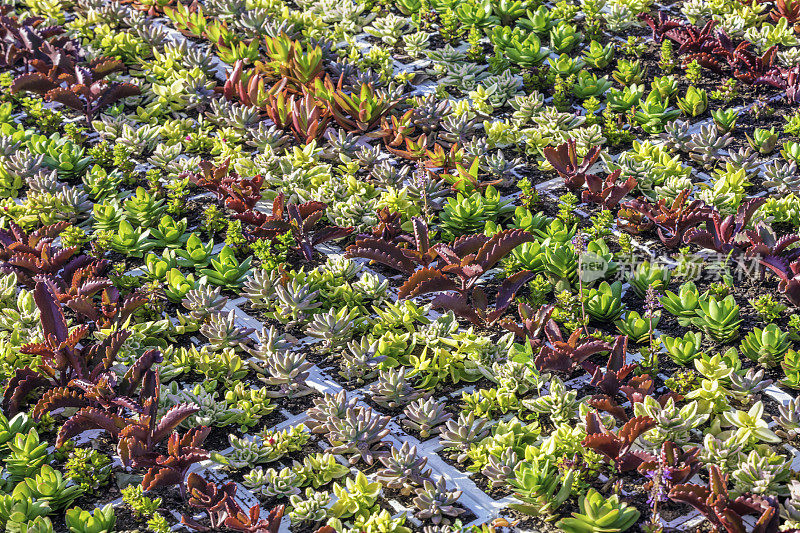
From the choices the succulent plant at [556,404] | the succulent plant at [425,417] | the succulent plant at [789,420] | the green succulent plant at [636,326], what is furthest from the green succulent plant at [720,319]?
the succulent plant at [425,417]

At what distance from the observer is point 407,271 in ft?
14.6

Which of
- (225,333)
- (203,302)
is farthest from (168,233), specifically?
(225,333)

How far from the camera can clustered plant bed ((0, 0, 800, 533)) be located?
340cm

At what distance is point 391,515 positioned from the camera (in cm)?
335

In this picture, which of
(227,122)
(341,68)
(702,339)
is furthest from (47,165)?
(702,339)

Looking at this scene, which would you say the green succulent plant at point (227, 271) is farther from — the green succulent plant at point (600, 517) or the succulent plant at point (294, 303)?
the green succulent plant at point (600, 517)

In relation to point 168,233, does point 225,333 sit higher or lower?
lower

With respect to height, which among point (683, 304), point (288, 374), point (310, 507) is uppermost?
point (683, 304)

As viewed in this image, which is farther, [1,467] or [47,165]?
[47,165]

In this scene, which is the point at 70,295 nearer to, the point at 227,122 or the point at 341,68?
the point at 227,122

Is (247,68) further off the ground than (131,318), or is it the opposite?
(247,68)

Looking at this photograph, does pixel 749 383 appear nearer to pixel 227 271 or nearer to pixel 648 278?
pixel 648 278

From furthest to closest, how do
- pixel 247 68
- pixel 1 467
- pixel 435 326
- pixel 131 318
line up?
pixel 247 68, pixel 131 318, pixel 435 326, pixel 1 467

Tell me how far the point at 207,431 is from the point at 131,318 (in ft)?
3.50
